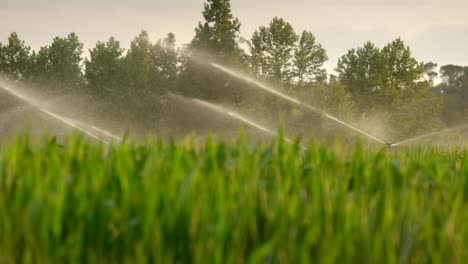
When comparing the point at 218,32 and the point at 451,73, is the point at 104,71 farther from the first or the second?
the point at 451,73

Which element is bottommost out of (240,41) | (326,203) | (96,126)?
(96,126)

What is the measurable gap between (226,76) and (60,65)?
1430 centimetres

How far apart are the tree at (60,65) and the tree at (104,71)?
43.5 inches

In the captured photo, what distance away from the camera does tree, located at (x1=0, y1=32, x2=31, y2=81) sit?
58.7 m

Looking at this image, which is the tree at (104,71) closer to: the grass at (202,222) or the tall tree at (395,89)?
the tall tree at (395,89)

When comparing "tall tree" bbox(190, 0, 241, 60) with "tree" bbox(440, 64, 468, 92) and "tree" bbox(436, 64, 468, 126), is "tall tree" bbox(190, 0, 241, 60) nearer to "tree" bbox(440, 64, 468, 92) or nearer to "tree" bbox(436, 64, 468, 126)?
"tree" bbox(436, 64, 468, 126)

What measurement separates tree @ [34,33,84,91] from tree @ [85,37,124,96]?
111 centimetres

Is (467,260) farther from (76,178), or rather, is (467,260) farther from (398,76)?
(398,76)

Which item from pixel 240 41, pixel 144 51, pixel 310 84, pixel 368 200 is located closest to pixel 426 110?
pixel 310 84

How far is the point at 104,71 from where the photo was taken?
5947 cm

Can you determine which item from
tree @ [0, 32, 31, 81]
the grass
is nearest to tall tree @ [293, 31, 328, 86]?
tree @ [0, 32, 31, 81]

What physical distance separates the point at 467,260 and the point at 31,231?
5.54 feet

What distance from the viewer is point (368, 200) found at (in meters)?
3.48

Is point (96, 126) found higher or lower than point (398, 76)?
lower
